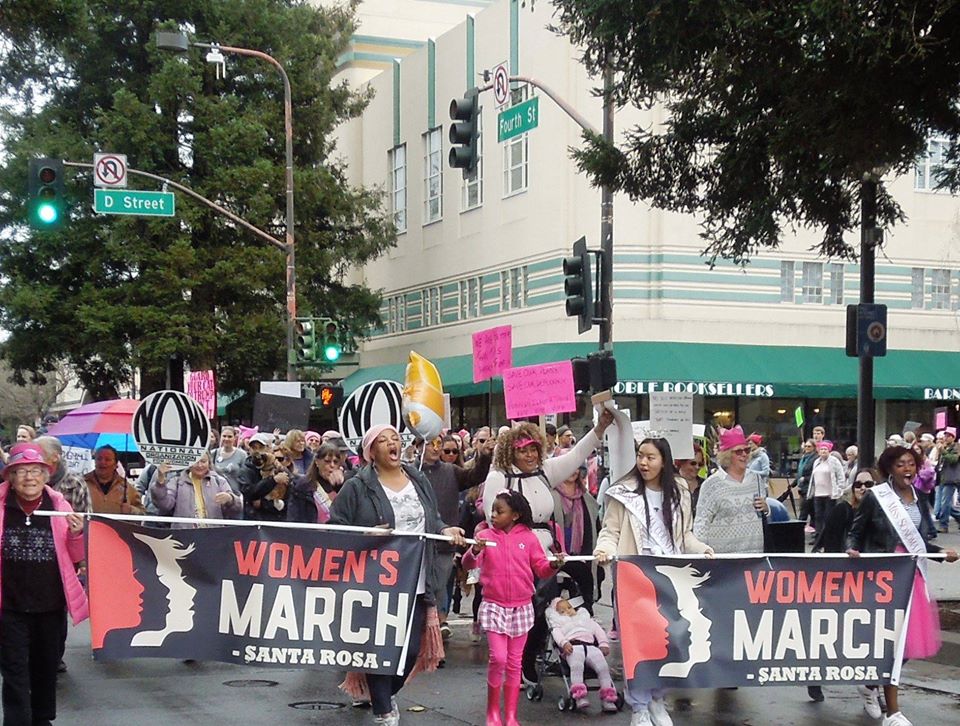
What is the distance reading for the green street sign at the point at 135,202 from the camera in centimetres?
2314

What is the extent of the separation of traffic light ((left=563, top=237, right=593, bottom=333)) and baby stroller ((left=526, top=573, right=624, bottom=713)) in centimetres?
810

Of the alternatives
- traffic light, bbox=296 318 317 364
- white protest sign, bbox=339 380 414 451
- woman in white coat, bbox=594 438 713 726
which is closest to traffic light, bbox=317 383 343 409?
traffic light, bbox=296 318 317 364

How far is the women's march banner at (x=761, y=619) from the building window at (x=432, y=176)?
114ft

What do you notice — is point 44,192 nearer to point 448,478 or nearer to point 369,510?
point 448,478

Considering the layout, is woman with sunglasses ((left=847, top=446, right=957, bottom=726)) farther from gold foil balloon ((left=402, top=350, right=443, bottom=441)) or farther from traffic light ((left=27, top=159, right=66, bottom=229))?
traffic light ((left=27, top=159, right=66, bottom=229))

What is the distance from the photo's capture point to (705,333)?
3466cm

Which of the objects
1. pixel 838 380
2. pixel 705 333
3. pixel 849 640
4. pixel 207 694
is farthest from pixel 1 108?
pixel 849 640

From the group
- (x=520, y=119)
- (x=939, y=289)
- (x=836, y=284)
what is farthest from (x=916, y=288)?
(x=520, y=119)

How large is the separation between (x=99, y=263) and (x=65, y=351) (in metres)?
2.96

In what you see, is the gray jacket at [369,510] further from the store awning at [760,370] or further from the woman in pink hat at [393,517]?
the store awning at [760,370]

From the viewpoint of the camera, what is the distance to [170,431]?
499 inches

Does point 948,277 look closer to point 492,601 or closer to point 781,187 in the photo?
point 781,187

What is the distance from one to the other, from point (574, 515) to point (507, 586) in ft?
10.6

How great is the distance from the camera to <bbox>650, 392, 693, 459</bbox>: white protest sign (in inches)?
548
